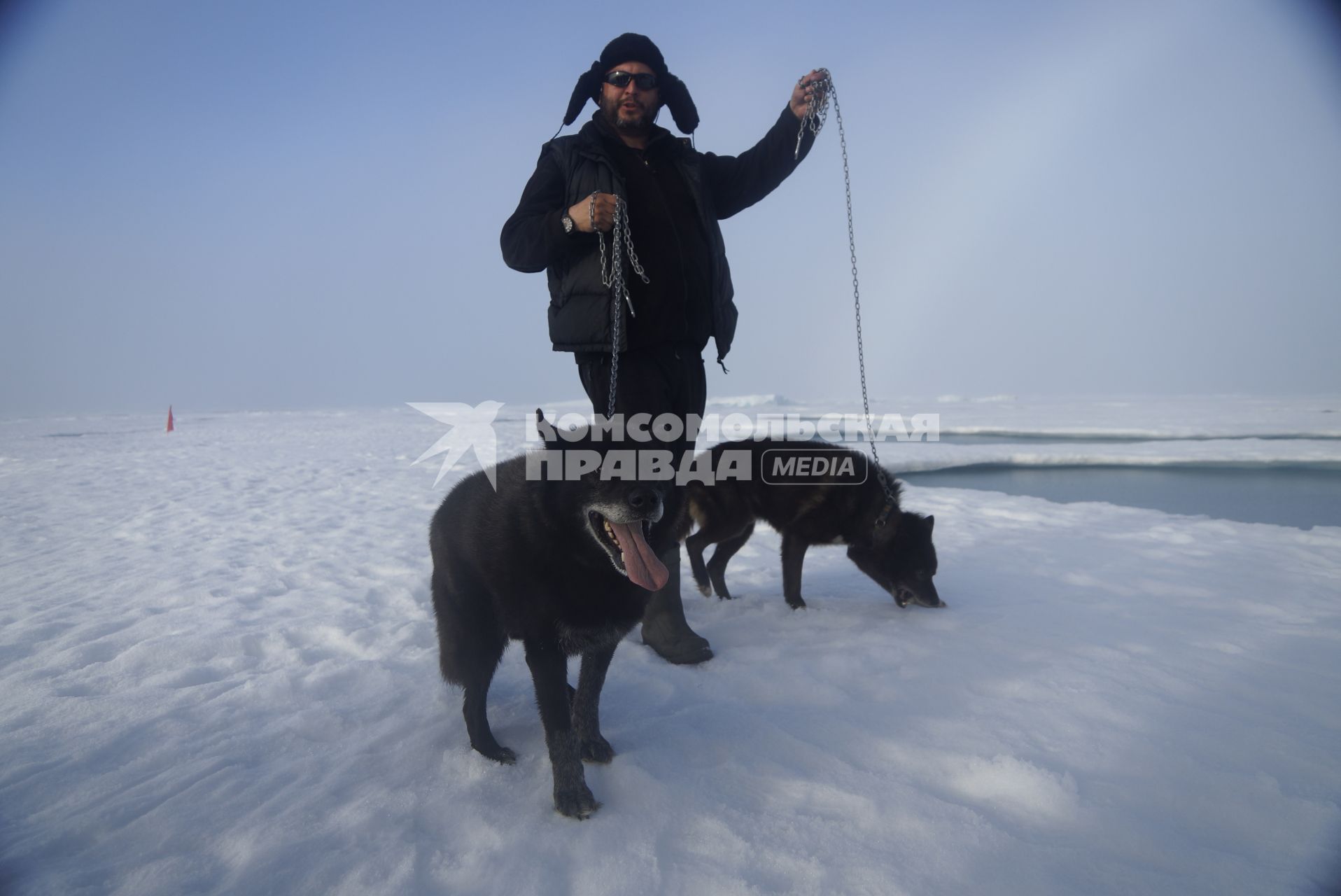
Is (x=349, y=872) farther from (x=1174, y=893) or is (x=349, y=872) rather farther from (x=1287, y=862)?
(x=1287, y=862)

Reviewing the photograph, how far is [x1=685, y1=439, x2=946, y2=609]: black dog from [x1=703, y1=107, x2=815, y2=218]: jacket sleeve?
1.92 meters

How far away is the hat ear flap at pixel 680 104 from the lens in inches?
116

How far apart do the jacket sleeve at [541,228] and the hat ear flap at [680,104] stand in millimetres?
678

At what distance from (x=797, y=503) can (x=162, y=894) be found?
364 centimetres

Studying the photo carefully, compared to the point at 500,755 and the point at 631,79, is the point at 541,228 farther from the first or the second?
the point at 500,755

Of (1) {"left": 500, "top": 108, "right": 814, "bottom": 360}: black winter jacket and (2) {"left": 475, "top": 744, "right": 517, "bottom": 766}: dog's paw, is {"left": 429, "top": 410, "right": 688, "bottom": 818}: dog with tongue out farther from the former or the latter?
(1) {"left": 500, "top": 108, "right": 814, "bottom": 360}: black winter jacket

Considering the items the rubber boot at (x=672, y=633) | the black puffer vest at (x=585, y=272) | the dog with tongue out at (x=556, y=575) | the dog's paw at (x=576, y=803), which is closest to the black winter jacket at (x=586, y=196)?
the black puffer vest at (x=585, y=272)

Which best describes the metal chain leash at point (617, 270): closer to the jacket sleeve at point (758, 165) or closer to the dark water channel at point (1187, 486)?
the jacket sleeve at point (758, 165)

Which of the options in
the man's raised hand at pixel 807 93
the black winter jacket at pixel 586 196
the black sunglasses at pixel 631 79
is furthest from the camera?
the man's raised hand at pixel 807 93

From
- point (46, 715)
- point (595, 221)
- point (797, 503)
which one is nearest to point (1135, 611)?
point (797, 503)

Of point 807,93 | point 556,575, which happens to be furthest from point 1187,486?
point 556,575

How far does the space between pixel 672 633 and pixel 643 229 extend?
6.53ft

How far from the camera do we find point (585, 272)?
2.62 meters

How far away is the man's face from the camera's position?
278 centimetres
